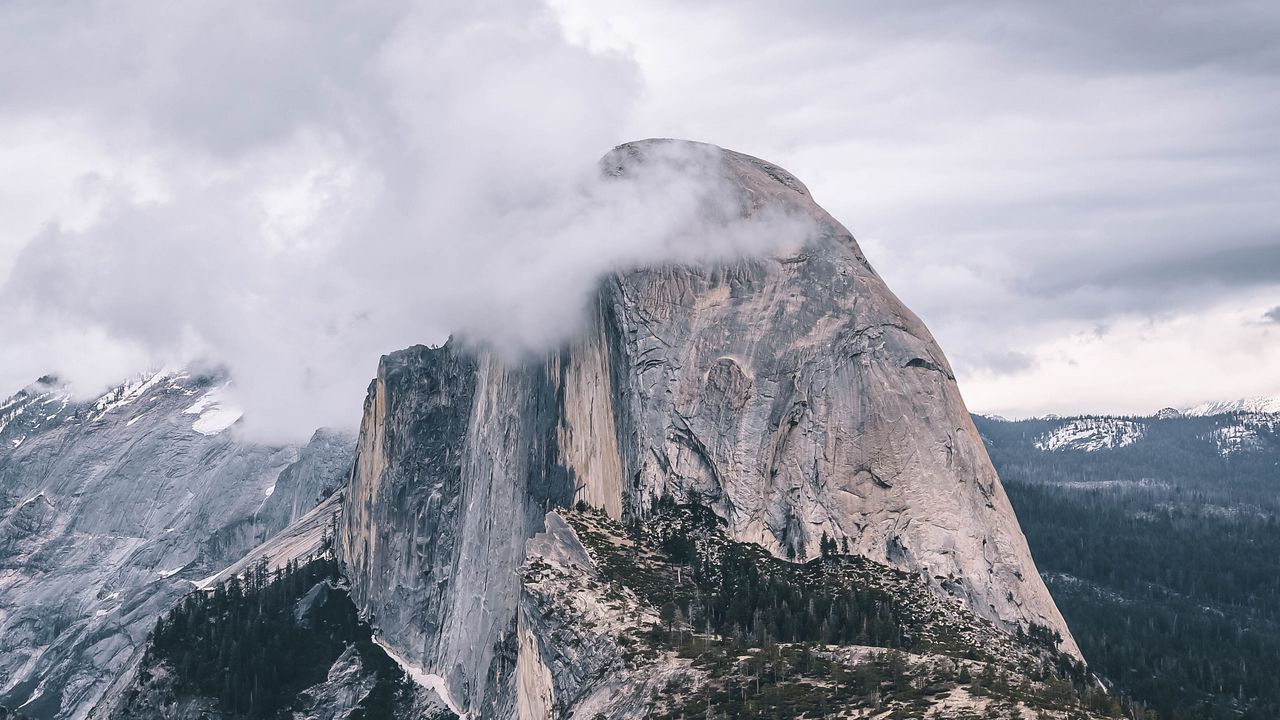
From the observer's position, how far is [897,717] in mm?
151750

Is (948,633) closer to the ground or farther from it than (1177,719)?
farther from it

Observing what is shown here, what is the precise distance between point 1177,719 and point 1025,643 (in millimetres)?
19115

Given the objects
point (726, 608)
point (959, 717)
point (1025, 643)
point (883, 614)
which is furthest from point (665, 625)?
point (959, 717)

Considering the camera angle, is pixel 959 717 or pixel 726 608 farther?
pixel 726 608

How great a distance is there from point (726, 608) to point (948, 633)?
26.4 metres

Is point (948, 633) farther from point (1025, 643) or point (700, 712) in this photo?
point (700, 712)

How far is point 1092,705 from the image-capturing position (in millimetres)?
155750

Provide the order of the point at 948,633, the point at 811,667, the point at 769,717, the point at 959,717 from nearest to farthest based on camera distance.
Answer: the point at 959,717 → the point at 769,717 → the point at 811,667 → the point at 948,633

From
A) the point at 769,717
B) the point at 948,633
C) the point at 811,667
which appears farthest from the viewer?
the point at 948,633

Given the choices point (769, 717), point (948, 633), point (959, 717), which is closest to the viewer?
point (959, 717)

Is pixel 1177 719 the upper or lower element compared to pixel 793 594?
lower

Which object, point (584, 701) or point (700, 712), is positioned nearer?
point (700, 712)

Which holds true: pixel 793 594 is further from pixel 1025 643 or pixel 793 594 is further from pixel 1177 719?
pixel 1177 719

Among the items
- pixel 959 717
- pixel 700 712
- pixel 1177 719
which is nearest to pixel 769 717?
pixel 700 712
